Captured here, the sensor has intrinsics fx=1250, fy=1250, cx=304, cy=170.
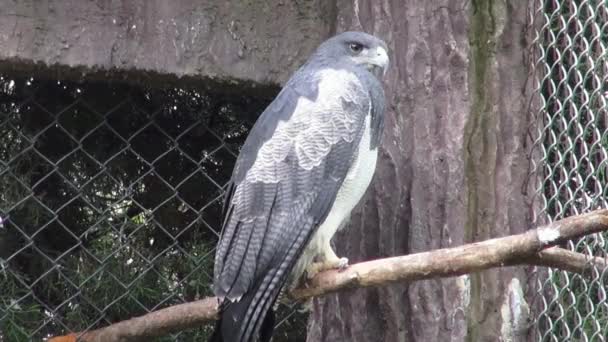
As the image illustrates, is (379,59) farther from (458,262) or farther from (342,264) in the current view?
(458,262)

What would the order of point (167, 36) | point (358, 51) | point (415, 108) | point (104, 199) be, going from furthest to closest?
point (104, 199), point (167, 36), point (358, 51), point (415, 108)

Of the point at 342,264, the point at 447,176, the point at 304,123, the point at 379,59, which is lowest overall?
the point at 342,264

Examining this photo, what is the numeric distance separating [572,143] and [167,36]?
1.39 meters

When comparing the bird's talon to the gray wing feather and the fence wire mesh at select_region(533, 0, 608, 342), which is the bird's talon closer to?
the gray wing feather

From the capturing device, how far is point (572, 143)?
3.27 metres

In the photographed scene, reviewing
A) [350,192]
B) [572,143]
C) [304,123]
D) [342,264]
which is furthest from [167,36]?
[572,143]

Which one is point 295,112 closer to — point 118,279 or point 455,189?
point 455,189

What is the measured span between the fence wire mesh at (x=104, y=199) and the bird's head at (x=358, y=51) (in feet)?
1.60

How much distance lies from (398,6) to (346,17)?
28cm

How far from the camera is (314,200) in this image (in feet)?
11.7

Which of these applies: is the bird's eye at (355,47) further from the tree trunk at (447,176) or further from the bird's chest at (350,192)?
the bird's chest at (350,192)

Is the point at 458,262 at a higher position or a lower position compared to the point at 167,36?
lower

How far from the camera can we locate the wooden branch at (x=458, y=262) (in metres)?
2.76

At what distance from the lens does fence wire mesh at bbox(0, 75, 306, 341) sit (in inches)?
160
